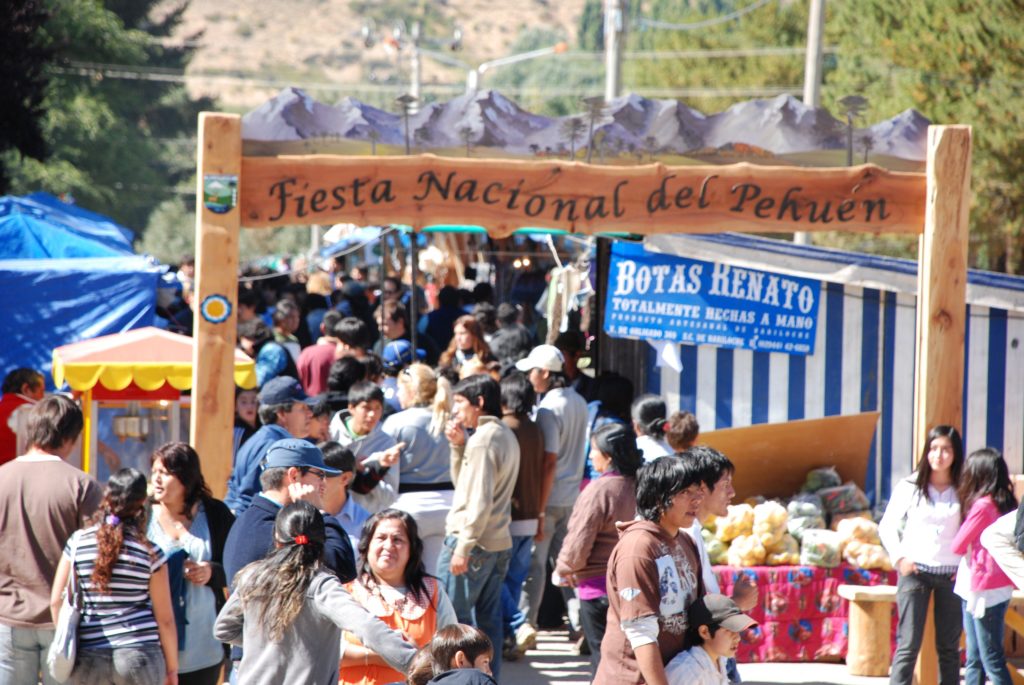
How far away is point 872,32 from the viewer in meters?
22.6

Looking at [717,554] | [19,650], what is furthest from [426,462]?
[19,650]

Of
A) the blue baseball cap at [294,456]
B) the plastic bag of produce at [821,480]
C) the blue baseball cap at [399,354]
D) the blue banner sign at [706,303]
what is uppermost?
the blue banner sign at [706,303]

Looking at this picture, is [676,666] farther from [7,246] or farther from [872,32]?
[872,32]

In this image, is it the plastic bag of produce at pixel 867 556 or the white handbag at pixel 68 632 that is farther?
the plastic bag of produce at pixel 867 556

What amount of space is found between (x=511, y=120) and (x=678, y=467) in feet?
10.8

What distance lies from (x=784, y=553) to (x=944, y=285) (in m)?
2.00

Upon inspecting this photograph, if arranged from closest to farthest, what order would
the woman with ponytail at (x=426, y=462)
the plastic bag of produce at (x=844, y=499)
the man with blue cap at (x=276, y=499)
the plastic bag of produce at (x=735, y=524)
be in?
1. the man with blue cap at (x=276, y=499)
2. the woman with ponytail at (x=426, y=462)
3. the plastic bag of produce at (x=735, y=524)
4. the plastic bag of produce at (x=844, y=499)

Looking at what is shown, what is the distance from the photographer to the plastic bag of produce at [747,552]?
8.22 m

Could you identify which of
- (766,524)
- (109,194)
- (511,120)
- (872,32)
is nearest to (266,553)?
(511,120)

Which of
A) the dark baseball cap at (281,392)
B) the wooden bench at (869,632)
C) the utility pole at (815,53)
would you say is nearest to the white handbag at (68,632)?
the dark baseball cap at (281,392)

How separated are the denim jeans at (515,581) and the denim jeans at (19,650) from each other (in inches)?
122

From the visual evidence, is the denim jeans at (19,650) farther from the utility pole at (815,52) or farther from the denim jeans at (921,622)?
the utility pole at (815,52)

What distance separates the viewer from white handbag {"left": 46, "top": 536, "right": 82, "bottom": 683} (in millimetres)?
4777

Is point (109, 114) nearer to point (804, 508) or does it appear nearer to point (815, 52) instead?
point (815, 52)
